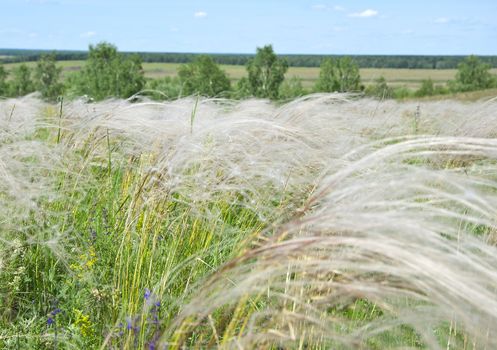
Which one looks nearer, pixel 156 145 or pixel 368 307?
pixel 368 307

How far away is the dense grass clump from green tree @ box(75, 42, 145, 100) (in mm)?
45035

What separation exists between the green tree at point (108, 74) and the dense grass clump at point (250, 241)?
45.0 meters

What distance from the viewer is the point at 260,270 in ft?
3.56

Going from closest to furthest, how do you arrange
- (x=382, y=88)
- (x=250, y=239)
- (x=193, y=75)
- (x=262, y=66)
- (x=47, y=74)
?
(x=250, y=239) < (x=382, y=88) < (x=193, y=75) < (x=262, y=66) < (x=47, y=74)

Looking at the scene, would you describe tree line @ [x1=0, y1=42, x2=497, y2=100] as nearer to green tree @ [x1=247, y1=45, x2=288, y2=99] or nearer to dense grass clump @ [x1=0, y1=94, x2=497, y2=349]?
green tree @ [x1=247, y1=45, x2=288, y2=99]

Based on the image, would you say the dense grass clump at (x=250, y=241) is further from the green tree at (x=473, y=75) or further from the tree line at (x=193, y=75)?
the green tree at (x=473, y=75)

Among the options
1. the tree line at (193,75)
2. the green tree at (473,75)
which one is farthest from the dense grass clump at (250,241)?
the green tree at (473,75)

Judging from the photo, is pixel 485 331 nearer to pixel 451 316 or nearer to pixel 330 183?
pixel 451 316

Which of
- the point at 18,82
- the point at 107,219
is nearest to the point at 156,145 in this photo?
the point at 107,219

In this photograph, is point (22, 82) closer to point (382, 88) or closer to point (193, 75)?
point (193, 75)

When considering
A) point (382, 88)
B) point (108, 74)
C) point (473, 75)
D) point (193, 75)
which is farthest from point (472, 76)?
point (382, 88)

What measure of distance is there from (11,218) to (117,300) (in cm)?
64

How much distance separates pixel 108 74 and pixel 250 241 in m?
51.9

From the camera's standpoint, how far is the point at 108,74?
5084cm
